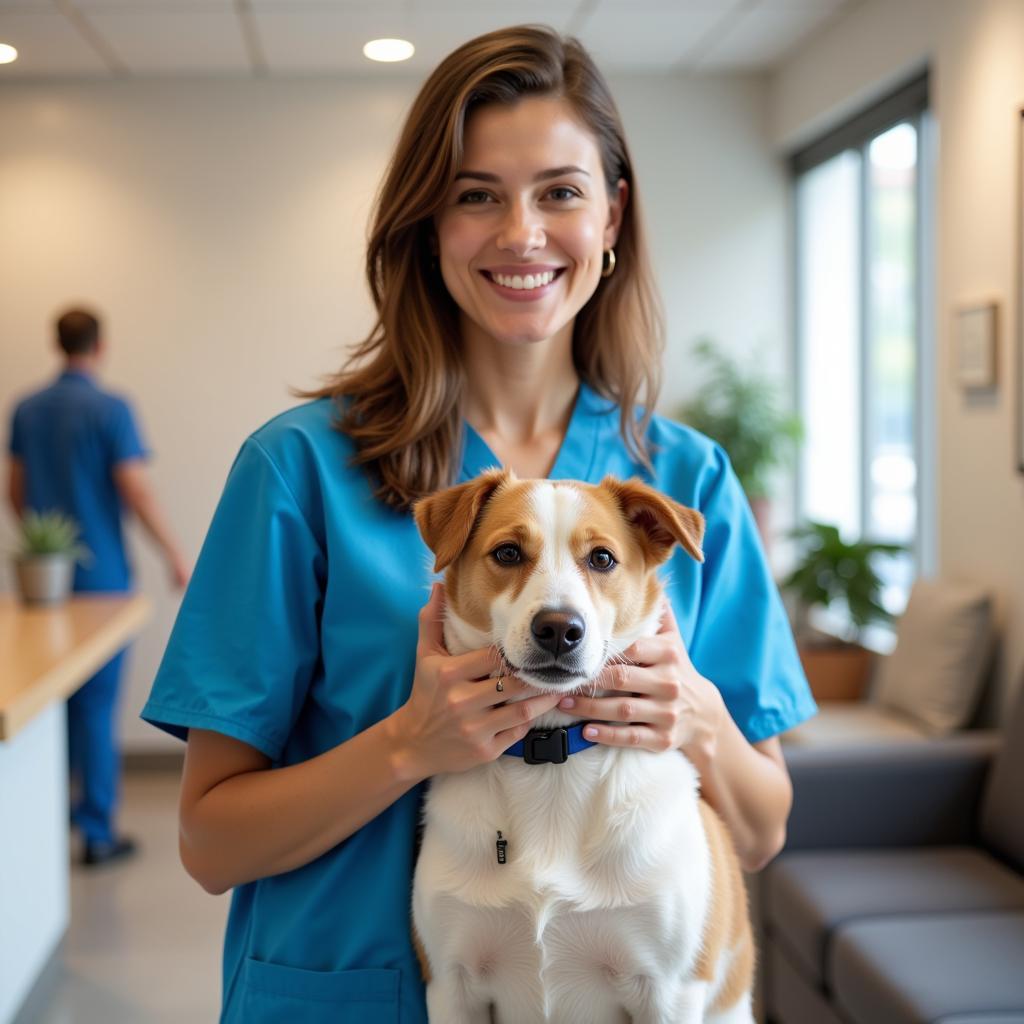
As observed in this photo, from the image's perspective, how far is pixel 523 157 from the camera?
1.35 meters

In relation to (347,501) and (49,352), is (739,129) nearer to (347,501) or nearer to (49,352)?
(49,352)

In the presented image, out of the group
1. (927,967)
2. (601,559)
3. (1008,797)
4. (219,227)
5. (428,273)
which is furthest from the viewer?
(219,227)

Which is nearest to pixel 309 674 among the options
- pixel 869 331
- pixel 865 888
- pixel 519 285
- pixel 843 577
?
pixel 519 285

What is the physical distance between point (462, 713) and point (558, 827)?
0.16 meters

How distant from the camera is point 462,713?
1.15 meters

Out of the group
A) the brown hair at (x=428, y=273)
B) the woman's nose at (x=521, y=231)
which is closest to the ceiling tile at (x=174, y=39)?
the brown hair at (x=428, y=273)

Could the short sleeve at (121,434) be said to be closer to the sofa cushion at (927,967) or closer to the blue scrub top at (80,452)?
the blue scrub top at (80,452)

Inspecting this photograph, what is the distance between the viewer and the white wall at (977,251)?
11.8ft

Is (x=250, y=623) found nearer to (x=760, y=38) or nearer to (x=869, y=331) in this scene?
(x=869, y=331)

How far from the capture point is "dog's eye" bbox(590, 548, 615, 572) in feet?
4.06

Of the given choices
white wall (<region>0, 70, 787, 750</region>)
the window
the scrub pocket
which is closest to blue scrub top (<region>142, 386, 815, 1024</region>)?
the scrub pocket

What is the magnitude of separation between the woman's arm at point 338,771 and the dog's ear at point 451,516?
0.18 feet

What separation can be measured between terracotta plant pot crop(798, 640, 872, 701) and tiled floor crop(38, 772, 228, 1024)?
7.53 feet

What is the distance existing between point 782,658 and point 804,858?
74.9 inches
